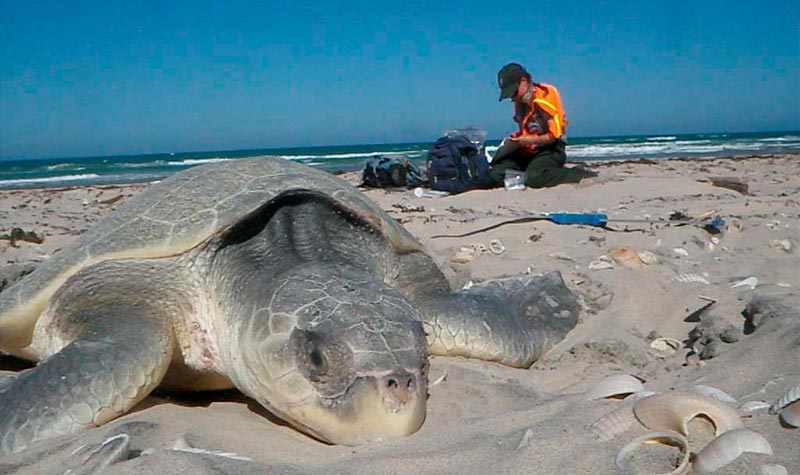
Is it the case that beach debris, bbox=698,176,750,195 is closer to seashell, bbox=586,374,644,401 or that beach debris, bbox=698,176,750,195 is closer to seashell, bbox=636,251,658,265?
seashell, bbox=636,251,658,265

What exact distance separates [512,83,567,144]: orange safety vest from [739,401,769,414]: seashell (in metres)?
5.70

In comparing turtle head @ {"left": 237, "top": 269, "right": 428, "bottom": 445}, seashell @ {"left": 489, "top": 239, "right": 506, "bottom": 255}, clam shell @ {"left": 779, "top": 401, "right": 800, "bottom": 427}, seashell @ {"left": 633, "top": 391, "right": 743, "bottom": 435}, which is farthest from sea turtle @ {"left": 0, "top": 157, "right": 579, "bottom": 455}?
seashell @ {"left": 489, "top": 239, "right": 506, "bottom": 255}

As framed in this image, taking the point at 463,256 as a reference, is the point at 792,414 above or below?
above

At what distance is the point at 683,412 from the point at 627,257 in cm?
236

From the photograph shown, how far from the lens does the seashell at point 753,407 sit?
139 cm

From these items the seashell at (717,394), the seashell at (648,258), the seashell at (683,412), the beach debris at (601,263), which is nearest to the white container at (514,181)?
the seashell at (648,258)

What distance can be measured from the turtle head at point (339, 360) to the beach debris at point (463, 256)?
197cm

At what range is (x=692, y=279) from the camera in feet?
10.2

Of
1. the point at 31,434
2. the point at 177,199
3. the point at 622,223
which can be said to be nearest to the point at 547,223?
the point at 622,223

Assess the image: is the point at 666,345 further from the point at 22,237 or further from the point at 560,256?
the point at 22,237

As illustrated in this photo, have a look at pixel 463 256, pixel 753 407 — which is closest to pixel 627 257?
pixel 463 256

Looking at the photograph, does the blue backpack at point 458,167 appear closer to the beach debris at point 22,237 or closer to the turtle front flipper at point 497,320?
the beach debris at point 22,237

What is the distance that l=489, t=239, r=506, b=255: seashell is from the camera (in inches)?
156

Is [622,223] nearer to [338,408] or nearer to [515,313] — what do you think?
[515,313]
